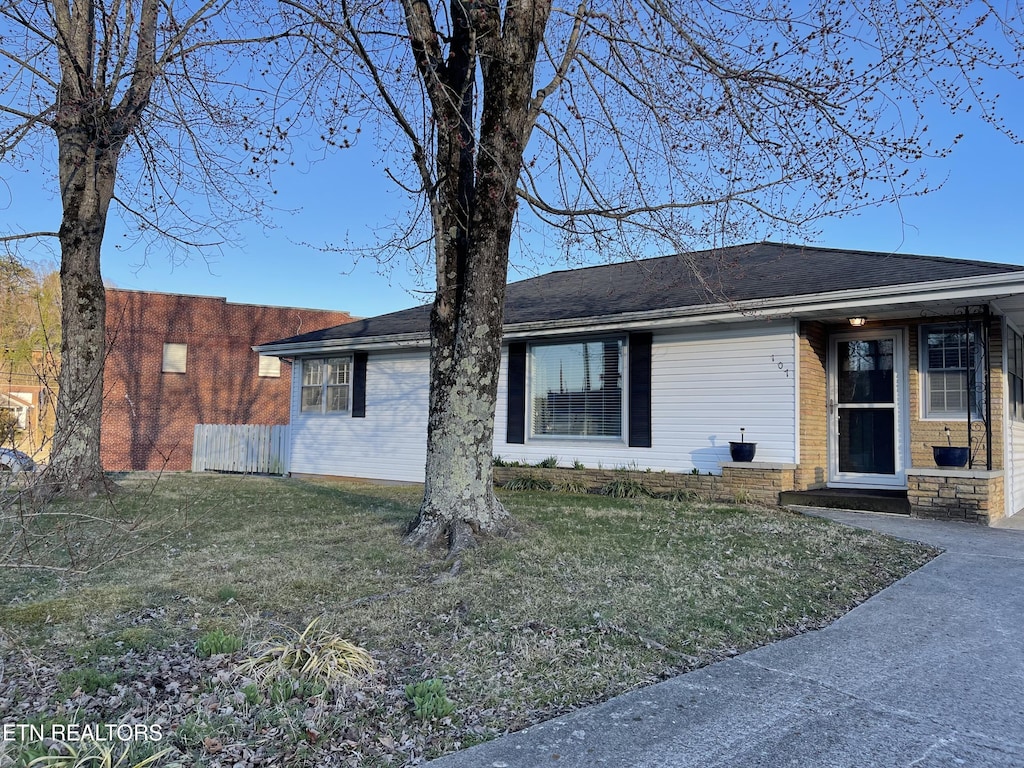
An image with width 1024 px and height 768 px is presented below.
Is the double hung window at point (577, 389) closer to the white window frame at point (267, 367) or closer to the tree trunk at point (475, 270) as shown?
the tree trunk at point (475, 270)

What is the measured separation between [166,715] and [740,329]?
8805mm

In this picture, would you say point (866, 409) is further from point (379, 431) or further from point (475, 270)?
point (379, 431)

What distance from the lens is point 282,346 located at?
1552 centimetres

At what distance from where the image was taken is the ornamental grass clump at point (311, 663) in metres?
3.16

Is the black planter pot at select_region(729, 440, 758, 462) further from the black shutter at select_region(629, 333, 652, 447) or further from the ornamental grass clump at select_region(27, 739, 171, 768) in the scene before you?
the ornamental grass clump at select_region(27, 739, 171, 768)

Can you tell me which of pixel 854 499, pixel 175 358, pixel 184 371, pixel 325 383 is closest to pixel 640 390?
pixel 854 499

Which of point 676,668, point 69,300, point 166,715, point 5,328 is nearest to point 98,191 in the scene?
point 69,300

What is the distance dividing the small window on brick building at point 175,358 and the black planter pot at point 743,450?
74.0ft

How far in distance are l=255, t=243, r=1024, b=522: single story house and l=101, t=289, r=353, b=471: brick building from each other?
16.9 m

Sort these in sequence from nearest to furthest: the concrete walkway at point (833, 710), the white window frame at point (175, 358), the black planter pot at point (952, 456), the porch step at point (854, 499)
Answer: the concrete walkway at point (833, 710) → the black planter pot at point (952, 456) → the porch step at point (854, 499) → the white window frame at point (175, 358)

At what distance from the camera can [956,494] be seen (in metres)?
8.25

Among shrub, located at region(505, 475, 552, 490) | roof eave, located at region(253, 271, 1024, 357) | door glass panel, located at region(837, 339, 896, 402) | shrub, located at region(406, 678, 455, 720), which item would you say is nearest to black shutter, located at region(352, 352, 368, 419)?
roof eave, located at region(253, 271, 1024, 357)

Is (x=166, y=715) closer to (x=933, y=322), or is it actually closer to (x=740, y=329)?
(x=740, y=329)

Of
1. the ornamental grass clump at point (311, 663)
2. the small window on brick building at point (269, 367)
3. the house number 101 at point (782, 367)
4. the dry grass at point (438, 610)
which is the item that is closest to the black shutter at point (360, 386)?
the dry grass at point (438, 610)
